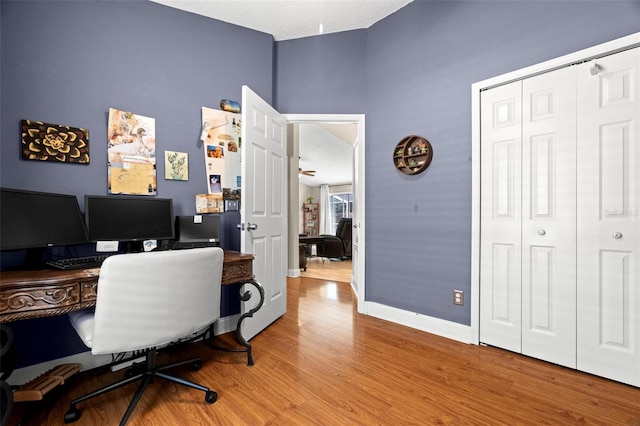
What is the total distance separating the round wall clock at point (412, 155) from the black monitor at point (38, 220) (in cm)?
258

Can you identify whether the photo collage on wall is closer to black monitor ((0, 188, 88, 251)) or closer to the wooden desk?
black monitor ((0, 188, 88, 251))

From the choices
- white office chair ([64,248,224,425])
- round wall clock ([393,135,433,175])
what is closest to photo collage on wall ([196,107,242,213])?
white office chair ([64,248,224,425])

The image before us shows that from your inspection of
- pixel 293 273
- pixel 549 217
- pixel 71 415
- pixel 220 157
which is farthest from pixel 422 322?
pixel 293 273

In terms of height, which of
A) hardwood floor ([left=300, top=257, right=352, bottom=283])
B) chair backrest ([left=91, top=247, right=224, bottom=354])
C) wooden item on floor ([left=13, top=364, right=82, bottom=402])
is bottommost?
hardwood floor ([left=300, top=257, right=352, bottom=283])

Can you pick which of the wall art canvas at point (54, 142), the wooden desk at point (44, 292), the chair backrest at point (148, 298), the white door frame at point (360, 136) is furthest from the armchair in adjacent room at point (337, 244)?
the wooden desk at point (44, 292)

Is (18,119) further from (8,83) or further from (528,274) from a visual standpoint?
(528,274)

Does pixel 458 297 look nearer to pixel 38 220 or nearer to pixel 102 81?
pixel 38 220

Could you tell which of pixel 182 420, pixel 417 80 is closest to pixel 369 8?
pixel 417 80

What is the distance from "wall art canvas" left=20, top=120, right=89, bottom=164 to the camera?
184 cm

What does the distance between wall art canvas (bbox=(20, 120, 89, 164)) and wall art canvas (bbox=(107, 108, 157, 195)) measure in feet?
0.52

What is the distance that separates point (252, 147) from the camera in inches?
97.2

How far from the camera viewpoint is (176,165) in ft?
8.05

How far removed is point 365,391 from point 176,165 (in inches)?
86.1

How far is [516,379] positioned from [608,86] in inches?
76.3
